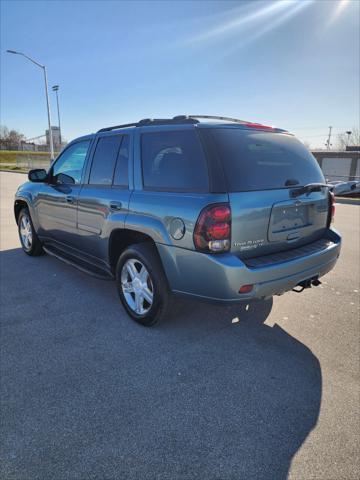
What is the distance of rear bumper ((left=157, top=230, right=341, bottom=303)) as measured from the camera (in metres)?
2.61

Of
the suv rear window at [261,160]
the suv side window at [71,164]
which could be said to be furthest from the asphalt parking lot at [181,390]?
the suv side window at [71,164]

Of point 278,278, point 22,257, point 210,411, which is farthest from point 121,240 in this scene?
point 22,257

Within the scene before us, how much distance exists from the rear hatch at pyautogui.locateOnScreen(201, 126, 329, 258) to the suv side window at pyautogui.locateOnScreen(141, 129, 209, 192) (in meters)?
0.17

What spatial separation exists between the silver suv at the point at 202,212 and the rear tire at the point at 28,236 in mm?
1886

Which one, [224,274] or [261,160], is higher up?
[261,160]

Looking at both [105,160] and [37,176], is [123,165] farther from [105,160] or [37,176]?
[37,176]

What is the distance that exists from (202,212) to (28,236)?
419 cm

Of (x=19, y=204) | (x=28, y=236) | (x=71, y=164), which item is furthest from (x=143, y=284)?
(x=19, y=204)

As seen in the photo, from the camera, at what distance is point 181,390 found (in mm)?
2512

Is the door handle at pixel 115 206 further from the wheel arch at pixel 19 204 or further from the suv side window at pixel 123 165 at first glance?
the wheel arch at pixel 19 204

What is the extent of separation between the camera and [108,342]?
3.14 m

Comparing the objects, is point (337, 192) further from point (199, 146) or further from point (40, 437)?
point (40, 437)

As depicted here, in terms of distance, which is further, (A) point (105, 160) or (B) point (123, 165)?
(A) point (105, 160)

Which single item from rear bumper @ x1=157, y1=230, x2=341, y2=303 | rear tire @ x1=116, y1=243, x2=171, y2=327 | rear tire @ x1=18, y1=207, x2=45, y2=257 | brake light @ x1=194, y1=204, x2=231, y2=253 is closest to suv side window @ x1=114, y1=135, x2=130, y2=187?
rear tire @ x1=116, y1=243, x2=171, y2=327
